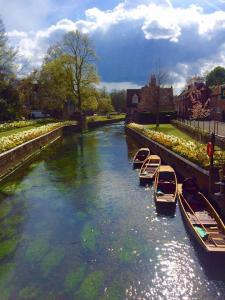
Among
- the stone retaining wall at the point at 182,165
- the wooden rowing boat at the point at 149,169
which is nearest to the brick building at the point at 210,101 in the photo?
the stone retaining wall at the point at 182,165

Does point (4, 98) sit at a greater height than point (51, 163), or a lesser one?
greater

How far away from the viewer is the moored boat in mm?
12477

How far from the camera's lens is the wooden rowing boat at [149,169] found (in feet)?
76.8

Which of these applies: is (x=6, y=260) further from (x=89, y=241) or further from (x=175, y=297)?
(x=175, y=297)

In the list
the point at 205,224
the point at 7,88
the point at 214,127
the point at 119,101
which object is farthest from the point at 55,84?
the point at 119,101

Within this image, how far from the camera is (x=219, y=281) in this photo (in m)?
11.2

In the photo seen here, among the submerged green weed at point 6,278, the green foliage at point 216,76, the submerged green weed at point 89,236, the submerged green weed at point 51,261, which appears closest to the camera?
the submerged green weed at point 6,278

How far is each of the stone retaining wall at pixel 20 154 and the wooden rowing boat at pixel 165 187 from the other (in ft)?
39.5

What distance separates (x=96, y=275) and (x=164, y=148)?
66.3 feet

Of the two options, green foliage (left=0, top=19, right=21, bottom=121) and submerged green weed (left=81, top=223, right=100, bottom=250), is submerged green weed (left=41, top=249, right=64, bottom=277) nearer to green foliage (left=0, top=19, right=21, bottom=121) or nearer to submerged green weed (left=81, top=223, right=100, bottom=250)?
submerged green weed (left=81, top=223, right=100, bottom=250)

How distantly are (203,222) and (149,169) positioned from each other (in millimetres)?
Answer: 11503

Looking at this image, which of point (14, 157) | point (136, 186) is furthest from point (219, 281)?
point (14, 157)

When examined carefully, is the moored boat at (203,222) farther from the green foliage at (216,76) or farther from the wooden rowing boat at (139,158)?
the green foliage at (216,76)

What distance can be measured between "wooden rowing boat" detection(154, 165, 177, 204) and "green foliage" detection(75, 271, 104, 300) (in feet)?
23.2
